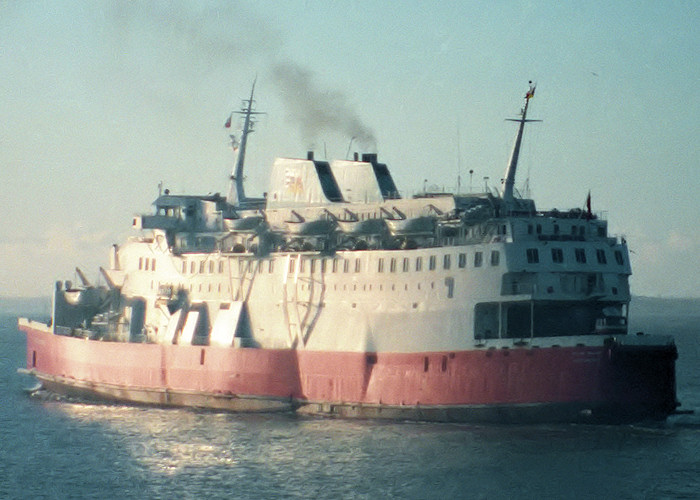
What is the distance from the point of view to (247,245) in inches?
1876

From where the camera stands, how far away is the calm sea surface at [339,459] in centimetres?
3303

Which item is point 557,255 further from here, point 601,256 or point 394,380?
point 394,380

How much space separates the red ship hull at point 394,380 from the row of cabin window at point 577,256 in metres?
3.12

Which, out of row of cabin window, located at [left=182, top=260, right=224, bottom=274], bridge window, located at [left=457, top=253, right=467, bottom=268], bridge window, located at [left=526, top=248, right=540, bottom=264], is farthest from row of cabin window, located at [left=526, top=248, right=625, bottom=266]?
row of cabin window, located at [left=182, top=260, right=224, bottom=274]

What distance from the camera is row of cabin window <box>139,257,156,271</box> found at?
2031 inches

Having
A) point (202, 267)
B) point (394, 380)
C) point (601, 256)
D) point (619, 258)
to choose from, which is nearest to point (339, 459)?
point (394, 380)

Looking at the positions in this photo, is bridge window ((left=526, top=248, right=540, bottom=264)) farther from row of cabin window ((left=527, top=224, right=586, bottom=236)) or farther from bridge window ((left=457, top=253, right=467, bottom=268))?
bridge window ((left=457, top=253, right=467, bottom=268))

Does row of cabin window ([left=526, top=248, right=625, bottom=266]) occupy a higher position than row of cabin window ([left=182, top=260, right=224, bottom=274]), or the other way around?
row of cabin window ([left=526, top=248, right=625, bottom=266])

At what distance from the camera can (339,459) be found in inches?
1435

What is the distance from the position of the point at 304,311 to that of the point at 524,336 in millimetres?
8799

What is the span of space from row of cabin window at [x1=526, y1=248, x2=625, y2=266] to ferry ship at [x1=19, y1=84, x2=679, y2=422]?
6 cm

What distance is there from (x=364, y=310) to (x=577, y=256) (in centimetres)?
753

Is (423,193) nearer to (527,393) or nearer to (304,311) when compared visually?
(304,311)

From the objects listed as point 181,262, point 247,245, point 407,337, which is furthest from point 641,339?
point 181,262
